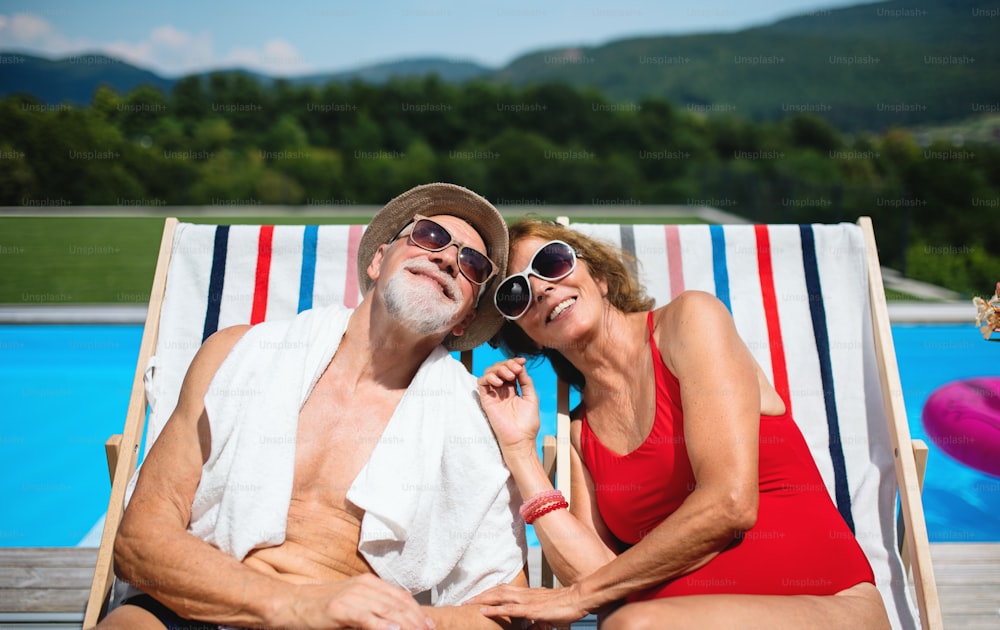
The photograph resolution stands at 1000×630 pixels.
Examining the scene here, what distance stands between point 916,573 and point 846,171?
129 feet

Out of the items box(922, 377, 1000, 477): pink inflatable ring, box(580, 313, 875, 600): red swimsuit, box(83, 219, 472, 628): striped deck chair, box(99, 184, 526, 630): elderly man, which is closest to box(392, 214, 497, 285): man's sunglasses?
box(99, 184, 526, 630): elderly man

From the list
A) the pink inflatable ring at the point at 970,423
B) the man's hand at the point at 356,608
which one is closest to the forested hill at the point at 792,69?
the man's hand at the point at 356,608

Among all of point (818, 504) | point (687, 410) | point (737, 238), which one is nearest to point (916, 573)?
point (818, 504)

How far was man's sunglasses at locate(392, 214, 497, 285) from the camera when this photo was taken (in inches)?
95.8

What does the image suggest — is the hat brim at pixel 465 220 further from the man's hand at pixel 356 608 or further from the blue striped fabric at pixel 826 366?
the blue striped fabric at pixel 826 366

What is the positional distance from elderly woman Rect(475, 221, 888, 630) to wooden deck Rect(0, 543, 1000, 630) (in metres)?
0.83

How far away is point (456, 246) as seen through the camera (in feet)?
8.10

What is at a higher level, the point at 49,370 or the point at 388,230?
the point at 388,230

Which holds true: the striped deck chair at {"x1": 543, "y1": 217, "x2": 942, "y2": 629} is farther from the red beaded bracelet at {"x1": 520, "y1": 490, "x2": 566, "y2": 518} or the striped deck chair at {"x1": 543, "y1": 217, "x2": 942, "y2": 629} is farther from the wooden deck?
the red beaded bracelet at {"x1": 520, "y1": 490, "x2": 566, "y2": 518}

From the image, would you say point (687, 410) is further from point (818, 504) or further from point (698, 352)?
point (818, 504)

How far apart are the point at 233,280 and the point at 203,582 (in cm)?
149

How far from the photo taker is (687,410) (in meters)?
2.11

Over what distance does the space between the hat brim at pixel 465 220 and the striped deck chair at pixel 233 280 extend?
183 mm

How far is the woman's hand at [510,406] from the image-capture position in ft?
7.45
